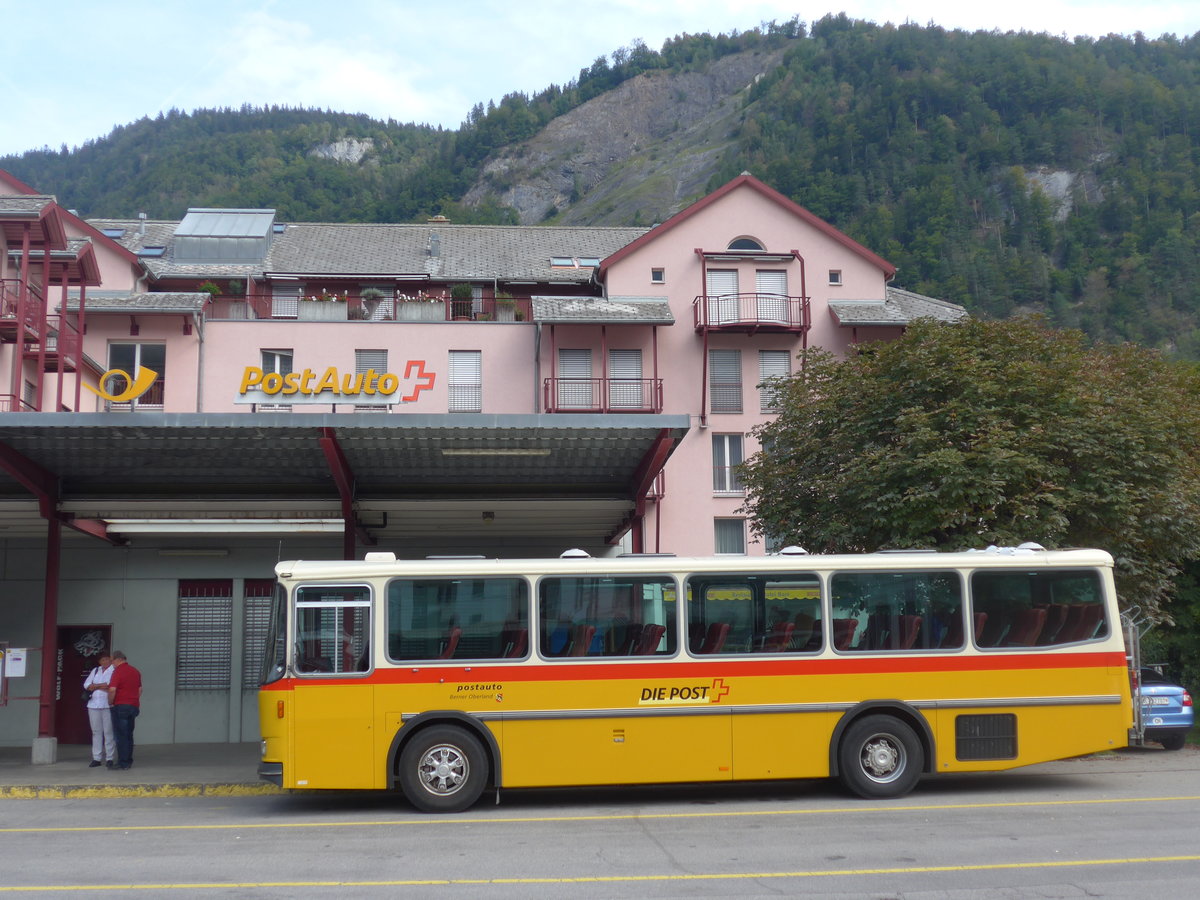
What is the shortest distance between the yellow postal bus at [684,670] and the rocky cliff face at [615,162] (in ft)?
392

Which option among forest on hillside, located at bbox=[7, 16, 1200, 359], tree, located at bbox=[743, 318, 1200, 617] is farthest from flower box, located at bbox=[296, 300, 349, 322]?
forest on hillside, located at bbox=[7, 16, 1200, 359]

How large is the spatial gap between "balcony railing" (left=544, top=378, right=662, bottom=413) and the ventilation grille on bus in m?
25.3

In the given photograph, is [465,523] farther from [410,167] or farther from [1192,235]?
[410,167]

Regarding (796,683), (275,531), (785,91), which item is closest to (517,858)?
(796,683)

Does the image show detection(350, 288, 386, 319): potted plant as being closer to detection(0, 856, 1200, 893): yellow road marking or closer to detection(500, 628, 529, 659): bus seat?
detection(500, 628, 529, 659): bus seat

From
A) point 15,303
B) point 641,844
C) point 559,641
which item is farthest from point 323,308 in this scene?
point 641,844

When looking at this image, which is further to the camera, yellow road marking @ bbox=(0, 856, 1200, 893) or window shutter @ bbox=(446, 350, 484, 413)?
window shutter @ bbox=(446, 350, 484, 413)

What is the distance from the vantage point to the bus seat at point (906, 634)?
13617 millimetres

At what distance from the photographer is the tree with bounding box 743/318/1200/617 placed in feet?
58.1

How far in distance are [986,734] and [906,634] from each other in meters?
1.46

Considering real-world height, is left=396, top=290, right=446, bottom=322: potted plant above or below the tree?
above

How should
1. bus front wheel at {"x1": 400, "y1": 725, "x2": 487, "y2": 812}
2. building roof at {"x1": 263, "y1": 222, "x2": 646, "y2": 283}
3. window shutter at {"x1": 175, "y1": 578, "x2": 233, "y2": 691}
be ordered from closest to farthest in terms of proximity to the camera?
bus front wheel at {"x1": 400, "y1": 725, "x2": 487, "y2": 812}
window shutter at {"x1": 175, "y1": 578, "x2": 233, "y2": 691}
building roof at {"x1": 263, "y1": 222, "x2": 646, "y2": 283}

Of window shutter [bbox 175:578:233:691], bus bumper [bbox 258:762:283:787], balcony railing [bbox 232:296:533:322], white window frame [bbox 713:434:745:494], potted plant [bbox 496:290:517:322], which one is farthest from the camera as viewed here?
potted plant [bbox 496:290:517:322]

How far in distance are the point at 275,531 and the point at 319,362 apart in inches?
810
